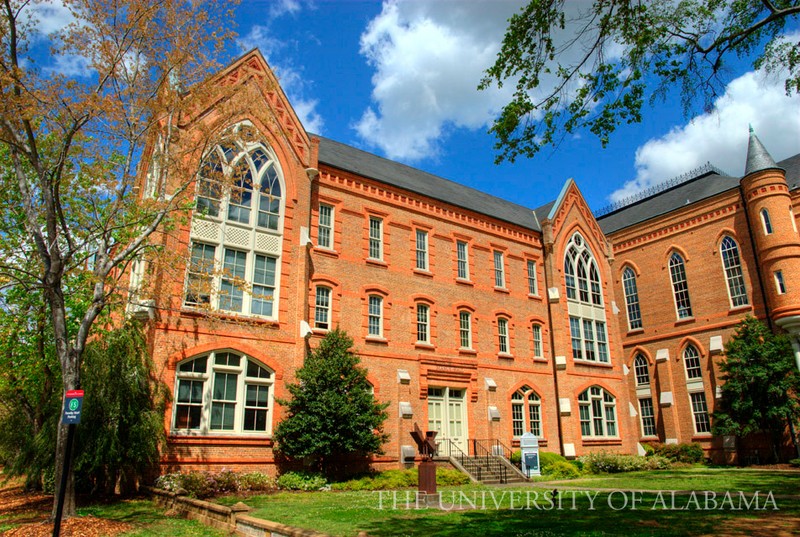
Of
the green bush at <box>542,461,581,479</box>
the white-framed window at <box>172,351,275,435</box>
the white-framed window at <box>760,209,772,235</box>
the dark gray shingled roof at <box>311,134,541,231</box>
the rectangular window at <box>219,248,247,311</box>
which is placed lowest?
the green bush at <box>542,461,581,479</box>

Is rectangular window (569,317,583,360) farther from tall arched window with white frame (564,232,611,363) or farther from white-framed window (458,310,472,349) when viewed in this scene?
white-framed window (458,310,472,349)

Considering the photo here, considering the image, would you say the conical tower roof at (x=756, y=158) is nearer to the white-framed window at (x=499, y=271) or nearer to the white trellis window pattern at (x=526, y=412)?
the white-framed window at (x=499, y=271)

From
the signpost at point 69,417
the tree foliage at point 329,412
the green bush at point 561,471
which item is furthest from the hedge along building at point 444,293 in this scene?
the signpost at point 69,417

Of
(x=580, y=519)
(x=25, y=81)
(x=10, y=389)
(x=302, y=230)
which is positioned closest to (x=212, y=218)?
(x=302, y=230)

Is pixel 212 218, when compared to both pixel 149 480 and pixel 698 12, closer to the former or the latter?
pixel 149 480

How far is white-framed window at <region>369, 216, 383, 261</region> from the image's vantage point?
2459 centimetres

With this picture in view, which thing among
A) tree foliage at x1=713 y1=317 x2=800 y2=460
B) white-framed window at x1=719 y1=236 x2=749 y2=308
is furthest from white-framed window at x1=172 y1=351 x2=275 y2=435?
white-framed window at x1=719 y1=236 x2=749 y2=308

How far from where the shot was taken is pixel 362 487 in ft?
60.2

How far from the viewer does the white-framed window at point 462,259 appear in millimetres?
27750

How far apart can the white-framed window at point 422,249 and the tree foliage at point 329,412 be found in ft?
23.9

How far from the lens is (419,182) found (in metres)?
29.6

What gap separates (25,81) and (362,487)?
14.4 metres

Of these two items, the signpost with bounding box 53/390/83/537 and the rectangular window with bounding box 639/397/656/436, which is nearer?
the signpost with bounding box 53/390/83/537

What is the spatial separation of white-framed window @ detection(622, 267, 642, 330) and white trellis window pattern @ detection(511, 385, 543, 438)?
12.6 m
